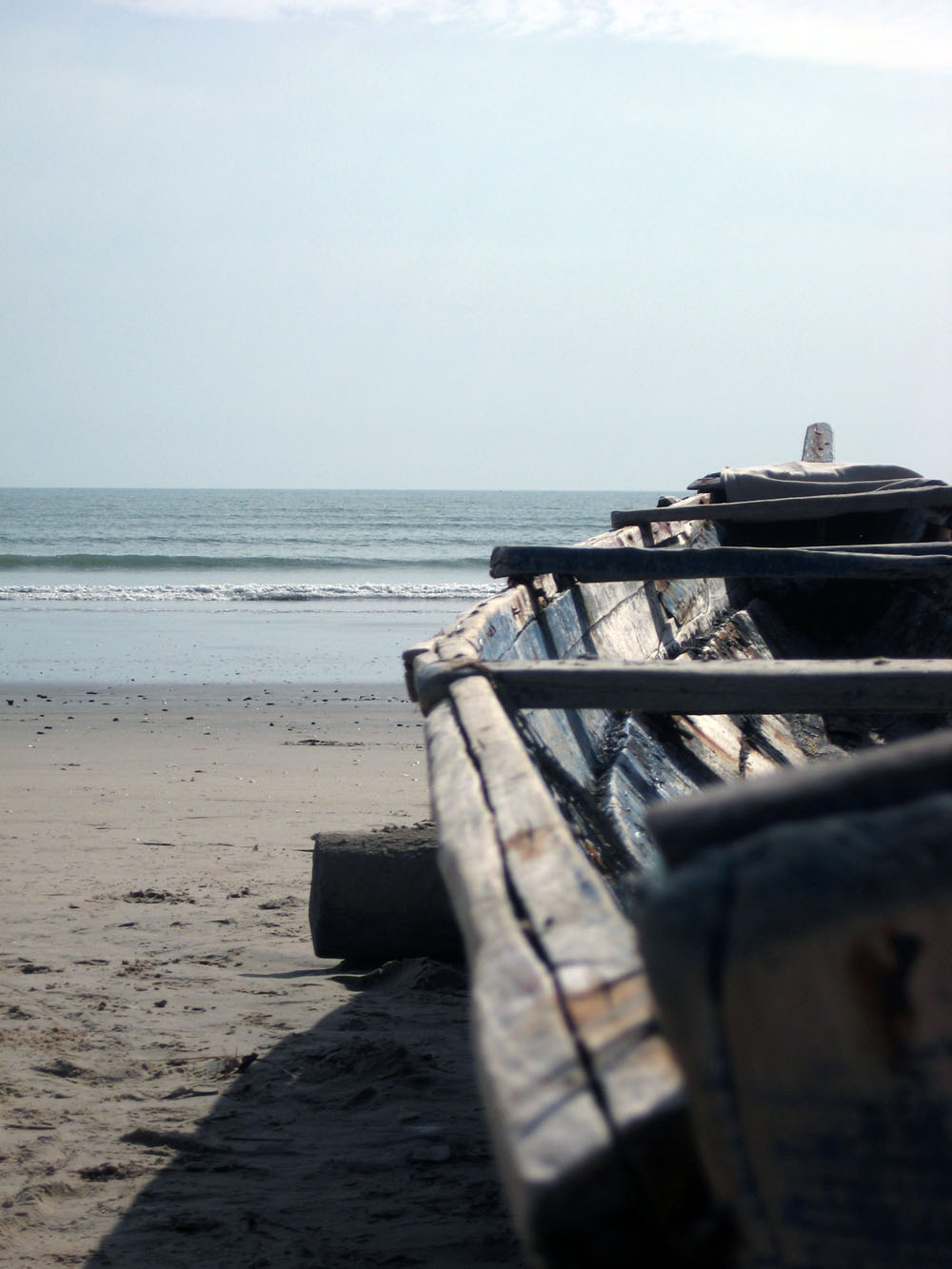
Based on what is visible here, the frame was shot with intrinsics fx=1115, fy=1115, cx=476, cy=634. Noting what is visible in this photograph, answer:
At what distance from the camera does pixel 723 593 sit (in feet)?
17.9

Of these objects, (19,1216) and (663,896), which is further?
(19,1216)

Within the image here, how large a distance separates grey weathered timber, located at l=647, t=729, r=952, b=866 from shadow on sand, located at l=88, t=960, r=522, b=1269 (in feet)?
5.82

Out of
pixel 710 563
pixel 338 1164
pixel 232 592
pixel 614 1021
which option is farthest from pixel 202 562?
pixel 614 1021

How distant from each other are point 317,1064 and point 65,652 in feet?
28.1

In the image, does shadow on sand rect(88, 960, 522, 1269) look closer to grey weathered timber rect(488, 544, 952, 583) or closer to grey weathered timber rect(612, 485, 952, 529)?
grey weathered timber rect(488, 544, 952, 583)

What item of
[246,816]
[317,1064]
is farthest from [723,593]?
[317,1064]

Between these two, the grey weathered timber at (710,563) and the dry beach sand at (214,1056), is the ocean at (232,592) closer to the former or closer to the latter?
the dry beach sand at (214,1056)

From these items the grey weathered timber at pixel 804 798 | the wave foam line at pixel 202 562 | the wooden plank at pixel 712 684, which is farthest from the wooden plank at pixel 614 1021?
the wave foam line at pixel 202 562

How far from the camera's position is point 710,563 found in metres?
3.44

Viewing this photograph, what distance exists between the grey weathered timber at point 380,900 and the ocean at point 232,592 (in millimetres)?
5866

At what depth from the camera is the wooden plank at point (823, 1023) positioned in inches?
18.0

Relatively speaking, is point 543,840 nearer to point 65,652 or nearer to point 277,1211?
point 277,1211

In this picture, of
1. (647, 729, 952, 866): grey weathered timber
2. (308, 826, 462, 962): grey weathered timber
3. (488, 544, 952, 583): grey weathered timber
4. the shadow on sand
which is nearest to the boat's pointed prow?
(488, 544, 952, 583): grey weathered timber

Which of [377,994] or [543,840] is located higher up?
[543,840]
